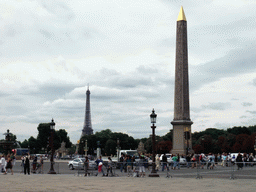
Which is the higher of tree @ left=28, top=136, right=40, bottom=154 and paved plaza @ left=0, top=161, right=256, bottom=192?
tree @ left=28, top=136, right=40, bottom=154

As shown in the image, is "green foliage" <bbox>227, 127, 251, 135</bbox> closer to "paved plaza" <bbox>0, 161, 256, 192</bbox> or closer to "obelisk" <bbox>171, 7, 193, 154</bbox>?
"obelisk" <bbox>171, 7, 193, 154</bbox>

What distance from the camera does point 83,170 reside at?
104 ft

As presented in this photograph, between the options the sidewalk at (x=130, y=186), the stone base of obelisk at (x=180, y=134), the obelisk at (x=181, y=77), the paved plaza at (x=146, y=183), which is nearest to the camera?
the sidewalk at (x=130, y=186)

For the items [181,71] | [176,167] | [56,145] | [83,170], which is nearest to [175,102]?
[181,71]

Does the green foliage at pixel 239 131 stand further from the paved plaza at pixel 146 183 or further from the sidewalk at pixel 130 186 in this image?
the sidewalk at pixel 130 186

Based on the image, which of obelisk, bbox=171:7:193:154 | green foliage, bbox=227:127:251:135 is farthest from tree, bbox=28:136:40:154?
obelisk, bbox=171:7:193:154

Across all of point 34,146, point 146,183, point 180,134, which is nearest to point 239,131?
point 34,146

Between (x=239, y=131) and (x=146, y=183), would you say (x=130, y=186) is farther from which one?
(x=239, y=131)

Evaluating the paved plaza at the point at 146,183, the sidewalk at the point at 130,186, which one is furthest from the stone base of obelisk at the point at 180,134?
the sidewalk at the point at 130,186

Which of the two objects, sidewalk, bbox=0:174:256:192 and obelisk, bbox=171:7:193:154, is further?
obelisk, bbox=171:7:193:154

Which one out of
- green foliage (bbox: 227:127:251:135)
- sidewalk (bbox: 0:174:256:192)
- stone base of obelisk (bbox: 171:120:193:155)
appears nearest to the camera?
sidewalk (bbox: 0:174:256:192)

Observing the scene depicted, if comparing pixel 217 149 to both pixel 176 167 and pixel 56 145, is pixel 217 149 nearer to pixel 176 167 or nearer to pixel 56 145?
pixel 56 145

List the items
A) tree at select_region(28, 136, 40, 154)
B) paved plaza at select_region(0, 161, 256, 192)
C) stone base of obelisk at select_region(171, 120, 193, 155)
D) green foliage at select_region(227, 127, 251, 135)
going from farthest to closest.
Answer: green foliage at select_region(227, 127, 251, 135) → tree at select_region(28, 136, 40, 154) → stone base of obelisk at select_region(171, 120, 193, 155) → paved plaza at select_region(0, 161, 256, 192)

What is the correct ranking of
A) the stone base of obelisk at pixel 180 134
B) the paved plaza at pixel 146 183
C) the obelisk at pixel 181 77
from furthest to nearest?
the stone base of obelisk at pixel 180 134 → the obelisk at pixel 181 77 → the paved plaza at pixel 146 183
